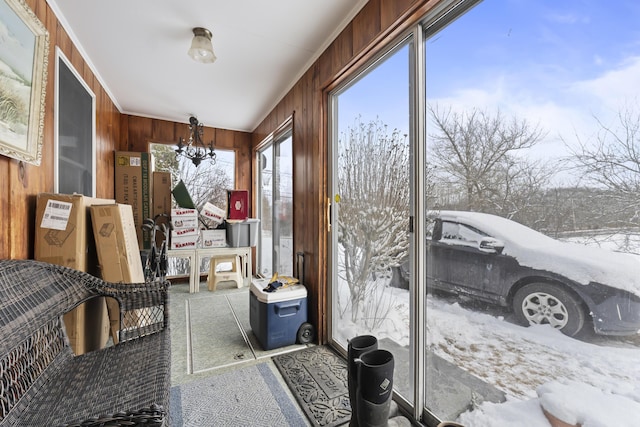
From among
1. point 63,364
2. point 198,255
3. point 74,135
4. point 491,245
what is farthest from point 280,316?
point 74,135

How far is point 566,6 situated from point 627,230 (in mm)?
786

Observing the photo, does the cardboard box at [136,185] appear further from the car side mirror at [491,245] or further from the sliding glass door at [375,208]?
the car side mirror at [491,245]

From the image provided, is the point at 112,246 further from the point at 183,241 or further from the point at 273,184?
the point at 273,184

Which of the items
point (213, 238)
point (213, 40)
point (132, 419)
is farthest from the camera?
point (213, 238)

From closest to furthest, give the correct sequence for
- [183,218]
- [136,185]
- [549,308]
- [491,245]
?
[549,308], [491,245], [136,185], [183,218]

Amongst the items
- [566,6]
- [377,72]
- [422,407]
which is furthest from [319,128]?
[422,407]

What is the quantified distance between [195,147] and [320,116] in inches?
108

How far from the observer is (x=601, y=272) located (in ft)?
2.92

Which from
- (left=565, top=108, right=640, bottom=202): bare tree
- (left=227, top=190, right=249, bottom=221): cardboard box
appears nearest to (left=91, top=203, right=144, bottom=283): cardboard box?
(left=227, top=190, right=249, bottom=221): cardboard box

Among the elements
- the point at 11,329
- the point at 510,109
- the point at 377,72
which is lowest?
the point at 11,329

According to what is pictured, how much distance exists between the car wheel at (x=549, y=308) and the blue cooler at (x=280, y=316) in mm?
1585

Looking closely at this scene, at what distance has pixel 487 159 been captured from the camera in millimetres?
1223

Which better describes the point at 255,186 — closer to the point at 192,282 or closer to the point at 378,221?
the point at 192,282

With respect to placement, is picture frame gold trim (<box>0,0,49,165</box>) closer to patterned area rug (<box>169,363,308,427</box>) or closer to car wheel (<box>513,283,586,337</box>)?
patterned area rug (<box>169,363,308,427</box>)
